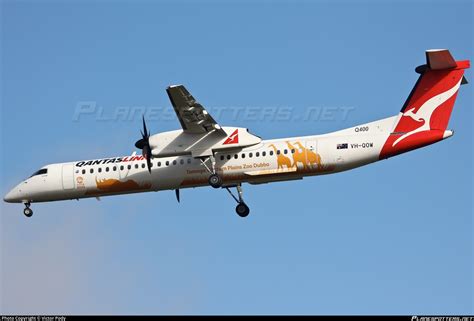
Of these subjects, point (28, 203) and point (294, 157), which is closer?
point (294, 157)

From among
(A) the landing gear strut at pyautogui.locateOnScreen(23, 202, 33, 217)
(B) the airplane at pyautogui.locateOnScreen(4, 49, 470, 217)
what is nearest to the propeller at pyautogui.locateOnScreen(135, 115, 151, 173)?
(B) the airplane at pyautogui.locateOnScreen(4, 49, 470, 217)

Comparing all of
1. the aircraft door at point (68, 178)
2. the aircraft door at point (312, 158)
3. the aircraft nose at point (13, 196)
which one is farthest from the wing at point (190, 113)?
the aircraft nose at point (13, 196)

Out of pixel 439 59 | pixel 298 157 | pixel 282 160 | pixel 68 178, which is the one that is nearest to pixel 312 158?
pixel 298 157

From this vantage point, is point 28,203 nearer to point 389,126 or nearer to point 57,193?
point 57,193

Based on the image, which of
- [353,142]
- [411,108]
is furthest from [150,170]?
[411,108]

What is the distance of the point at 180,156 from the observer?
3666cm

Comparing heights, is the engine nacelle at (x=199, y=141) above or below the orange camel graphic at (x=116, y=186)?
above

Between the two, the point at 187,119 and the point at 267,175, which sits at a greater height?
the point at 187,119

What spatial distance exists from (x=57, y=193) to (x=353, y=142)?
1280cm

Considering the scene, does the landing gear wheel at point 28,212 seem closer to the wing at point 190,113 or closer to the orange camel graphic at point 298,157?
the wing at point 190,113

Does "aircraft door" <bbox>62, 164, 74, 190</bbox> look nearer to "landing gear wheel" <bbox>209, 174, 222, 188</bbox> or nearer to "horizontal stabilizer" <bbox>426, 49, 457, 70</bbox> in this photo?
"landing gear wheel" <bbox>209, 174, 222, 188</bbox>

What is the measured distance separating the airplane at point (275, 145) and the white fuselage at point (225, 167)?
0.04 metres

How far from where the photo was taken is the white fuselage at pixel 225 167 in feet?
115

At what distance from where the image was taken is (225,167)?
1421 inches
